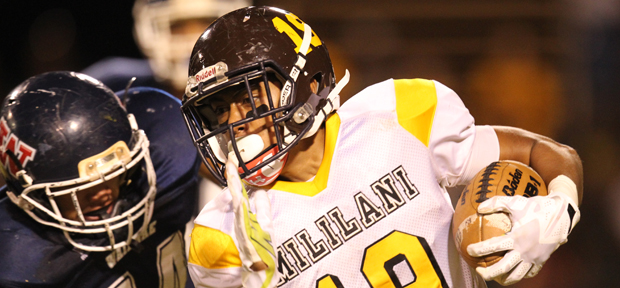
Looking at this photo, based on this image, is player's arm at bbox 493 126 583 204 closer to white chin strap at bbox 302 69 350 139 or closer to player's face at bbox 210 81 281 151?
white chin strap at bbox 302 69 350 139

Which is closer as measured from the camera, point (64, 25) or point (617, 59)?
point (617, 59)

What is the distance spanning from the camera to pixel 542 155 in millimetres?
1394

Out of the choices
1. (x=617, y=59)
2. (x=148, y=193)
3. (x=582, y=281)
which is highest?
(x=148, y=193)

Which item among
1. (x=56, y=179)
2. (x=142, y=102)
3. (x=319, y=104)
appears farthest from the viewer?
(x=142, y=102)

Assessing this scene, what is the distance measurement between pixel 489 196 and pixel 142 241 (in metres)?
1.32

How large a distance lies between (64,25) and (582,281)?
4.54 m

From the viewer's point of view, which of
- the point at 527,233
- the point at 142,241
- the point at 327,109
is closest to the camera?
the point at 527,233

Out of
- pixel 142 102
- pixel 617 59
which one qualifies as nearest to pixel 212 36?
pixel 142 102

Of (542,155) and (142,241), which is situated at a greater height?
(542,155)

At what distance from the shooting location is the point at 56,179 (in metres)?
1.74

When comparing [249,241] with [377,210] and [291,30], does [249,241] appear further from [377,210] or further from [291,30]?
[291,30]

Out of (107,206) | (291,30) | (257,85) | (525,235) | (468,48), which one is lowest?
(468,48)

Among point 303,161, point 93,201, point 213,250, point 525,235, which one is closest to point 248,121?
point 303,161

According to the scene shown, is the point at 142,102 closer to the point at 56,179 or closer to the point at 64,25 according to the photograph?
the point at 56,179
